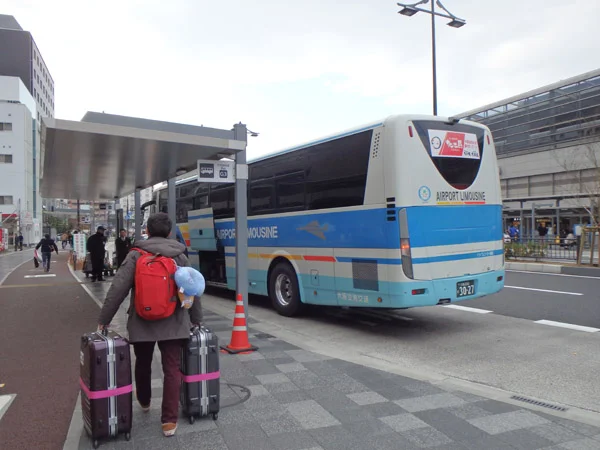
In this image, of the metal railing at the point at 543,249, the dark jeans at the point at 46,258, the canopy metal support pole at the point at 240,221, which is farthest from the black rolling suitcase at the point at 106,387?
the metal railing at the point at 543,249

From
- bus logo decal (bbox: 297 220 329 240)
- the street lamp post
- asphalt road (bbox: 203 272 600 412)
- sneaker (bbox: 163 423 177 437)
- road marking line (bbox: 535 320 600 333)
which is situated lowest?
asphalt road (bbox: 203 272 600 412)

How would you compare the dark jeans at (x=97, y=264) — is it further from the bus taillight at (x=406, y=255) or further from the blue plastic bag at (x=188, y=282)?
the blue plastic bag at (x=188, y=282)

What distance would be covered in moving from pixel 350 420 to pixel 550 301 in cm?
796

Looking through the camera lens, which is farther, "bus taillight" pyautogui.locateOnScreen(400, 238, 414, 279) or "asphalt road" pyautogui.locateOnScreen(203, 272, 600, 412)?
"bus taillight" pyautogui.locateOnScreen(400, 238, 414, 279)

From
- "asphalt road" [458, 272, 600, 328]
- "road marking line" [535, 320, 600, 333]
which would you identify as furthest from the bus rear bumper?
"asphalt road" [458, 272, 600, 328]

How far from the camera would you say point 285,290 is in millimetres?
9492

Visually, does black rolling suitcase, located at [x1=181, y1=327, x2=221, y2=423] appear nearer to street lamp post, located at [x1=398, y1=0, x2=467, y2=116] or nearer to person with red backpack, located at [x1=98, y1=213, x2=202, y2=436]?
person with red backpack, located at [x1=98, y1=213, x2=202, y2=436]

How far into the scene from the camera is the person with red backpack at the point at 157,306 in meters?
3.62

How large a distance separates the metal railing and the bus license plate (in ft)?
41.1

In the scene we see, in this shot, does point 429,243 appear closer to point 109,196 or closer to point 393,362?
point 393,362

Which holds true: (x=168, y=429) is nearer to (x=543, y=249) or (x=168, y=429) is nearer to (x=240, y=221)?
(x=240, y=221)

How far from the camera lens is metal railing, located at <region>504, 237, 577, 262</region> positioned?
721 inches

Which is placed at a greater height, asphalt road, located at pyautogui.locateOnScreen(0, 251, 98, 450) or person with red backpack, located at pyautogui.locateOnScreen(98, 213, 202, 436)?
person with red backpack, located at pyautogui.locateOnScreen(98, 213, 202, 436)

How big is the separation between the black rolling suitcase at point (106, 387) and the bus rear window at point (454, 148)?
5.31 meters
